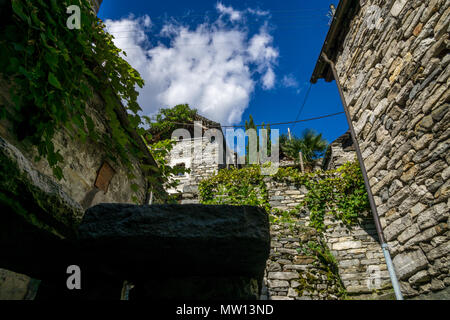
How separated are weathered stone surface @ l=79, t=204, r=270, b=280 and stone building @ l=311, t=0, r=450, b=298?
122 inches

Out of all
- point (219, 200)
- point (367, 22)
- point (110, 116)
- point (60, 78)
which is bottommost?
point (60, 78)

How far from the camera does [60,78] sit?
1929mm

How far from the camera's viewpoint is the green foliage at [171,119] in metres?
14.8

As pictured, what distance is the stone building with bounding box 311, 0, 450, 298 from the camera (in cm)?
294

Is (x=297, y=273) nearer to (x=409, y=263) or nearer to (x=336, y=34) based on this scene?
(x=409, y=263)

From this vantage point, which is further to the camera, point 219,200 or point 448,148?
point 219,200

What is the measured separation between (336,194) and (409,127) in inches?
142

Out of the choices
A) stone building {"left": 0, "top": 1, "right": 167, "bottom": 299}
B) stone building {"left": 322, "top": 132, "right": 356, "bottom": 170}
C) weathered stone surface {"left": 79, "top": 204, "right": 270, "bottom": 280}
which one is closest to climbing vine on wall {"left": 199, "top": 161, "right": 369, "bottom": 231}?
stone building {"left": 0, "top": 1, "right": 167, "bottom": 299}

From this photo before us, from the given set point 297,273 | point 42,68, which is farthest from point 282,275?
point 42,68

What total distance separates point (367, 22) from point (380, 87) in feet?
4.36

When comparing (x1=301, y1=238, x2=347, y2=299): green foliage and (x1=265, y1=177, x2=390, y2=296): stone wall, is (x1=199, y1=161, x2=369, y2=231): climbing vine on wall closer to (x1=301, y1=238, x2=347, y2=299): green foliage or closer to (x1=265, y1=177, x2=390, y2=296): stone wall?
(x1=265, y1=177, x2=390, y2=296): stone wall
